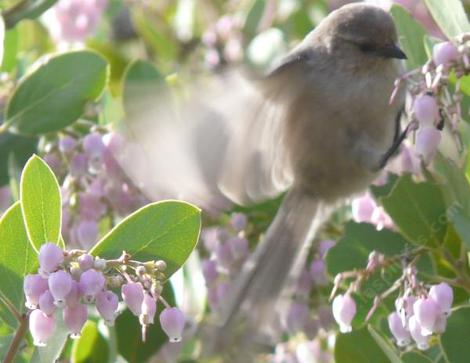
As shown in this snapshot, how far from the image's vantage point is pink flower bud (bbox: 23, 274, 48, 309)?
2.12 meters

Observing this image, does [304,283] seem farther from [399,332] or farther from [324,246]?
[399,332]

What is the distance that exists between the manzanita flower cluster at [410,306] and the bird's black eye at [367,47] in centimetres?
80

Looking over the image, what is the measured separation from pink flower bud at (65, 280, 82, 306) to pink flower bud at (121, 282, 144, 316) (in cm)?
10

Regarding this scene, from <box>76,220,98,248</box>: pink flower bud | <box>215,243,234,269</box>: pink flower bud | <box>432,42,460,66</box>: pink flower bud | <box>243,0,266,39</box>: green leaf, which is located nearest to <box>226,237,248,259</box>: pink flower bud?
<box>215,243,234,269</box>: pink flower bud

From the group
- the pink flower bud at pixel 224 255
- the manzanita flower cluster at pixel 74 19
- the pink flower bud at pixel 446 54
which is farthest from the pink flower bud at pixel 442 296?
the manzanita flower cluster at pixel 74 19

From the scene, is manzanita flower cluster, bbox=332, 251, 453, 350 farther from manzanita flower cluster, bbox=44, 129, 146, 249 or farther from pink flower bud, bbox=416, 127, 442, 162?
manzanita flower cluster, bbox=44, 129, 146, 249

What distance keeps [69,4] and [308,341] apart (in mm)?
1680

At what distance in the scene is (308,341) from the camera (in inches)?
128

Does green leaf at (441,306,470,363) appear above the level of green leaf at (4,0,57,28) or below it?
below

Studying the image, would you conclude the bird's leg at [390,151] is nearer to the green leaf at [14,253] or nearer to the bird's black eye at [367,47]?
the bird's black eye at [367,47]

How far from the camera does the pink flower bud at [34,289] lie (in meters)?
2.12

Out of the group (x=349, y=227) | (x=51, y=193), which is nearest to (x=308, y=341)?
(x=349, y=227)

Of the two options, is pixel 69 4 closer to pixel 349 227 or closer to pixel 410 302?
pixel 349 227

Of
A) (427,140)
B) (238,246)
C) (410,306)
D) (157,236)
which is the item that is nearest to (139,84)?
(238,246)
